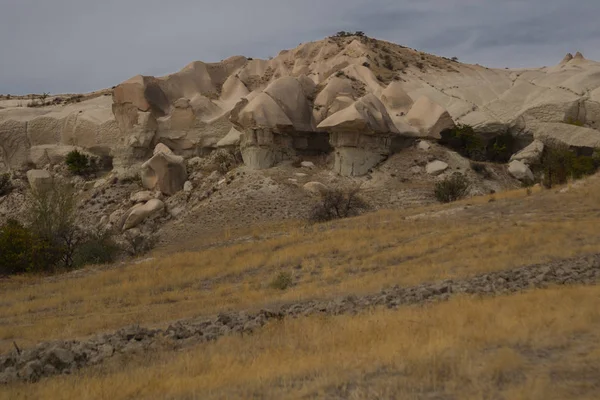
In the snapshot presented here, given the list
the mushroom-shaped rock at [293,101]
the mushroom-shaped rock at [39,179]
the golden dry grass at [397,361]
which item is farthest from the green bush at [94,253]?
the golden dry grass at [397,361]

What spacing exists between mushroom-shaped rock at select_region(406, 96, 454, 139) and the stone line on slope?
23532 millimetres

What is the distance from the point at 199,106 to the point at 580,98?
2521 centimetres

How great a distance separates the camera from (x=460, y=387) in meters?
5.43

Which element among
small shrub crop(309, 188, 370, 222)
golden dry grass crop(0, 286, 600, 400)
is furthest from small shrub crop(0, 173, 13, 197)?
golden dry grass crop(0, 286, 600, 400)

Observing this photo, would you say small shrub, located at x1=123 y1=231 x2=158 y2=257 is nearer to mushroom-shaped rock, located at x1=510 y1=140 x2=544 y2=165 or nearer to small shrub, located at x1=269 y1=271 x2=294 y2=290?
small shrub, located at x1=269 y1=271 x2=294 y2=290

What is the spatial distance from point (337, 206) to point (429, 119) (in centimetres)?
1138

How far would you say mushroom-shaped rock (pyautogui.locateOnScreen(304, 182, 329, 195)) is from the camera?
3027cm

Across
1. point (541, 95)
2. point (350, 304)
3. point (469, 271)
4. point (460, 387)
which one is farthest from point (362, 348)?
point (541, 95)

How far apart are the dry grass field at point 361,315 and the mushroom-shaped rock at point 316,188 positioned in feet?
23.7

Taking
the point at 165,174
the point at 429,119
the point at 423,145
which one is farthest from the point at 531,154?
the point at 165,174

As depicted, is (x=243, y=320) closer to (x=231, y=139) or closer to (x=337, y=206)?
(x=337, y=206)

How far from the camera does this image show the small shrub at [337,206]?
2727 centimetres

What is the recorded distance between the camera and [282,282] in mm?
14953

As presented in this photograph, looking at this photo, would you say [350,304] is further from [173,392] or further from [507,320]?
[173,392]
